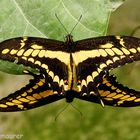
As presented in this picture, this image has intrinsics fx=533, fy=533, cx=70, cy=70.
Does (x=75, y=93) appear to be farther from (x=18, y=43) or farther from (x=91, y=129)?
(x=91, y=129)

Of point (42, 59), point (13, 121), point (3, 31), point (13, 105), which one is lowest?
point (13, 121)

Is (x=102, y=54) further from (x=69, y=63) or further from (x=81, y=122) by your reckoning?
(x=81, y=122)

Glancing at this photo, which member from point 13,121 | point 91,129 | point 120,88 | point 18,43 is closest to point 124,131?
point 91,129

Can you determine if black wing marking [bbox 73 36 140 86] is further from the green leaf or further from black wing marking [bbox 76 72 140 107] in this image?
the green leaf

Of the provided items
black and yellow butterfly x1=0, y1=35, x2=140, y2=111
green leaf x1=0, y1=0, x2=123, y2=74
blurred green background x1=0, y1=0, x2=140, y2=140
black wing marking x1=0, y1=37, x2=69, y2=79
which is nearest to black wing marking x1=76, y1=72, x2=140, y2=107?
black and yellow butterfly x1=0, y1=35, x2=140, y2=111

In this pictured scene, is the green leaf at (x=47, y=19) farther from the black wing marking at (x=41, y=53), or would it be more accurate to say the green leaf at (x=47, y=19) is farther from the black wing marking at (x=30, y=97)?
the black wing marking at (x=30, y=97)

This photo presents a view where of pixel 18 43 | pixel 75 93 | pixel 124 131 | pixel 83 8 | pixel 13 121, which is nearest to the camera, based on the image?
pixel 83 8

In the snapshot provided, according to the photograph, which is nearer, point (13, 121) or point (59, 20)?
point (59, 20)

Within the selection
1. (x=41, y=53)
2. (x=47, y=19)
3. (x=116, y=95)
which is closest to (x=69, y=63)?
(x=41, y=53)
